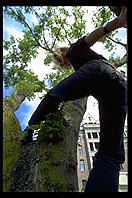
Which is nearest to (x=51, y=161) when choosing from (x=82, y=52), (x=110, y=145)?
(x=110, y=145)

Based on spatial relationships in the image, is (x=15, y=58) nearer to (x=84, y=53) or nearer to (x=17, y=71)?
(x=17, y=71)

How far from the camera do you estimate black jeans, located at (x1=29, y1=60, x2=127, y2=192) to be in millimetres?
1419

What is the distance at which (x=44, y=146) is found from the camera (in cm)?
171

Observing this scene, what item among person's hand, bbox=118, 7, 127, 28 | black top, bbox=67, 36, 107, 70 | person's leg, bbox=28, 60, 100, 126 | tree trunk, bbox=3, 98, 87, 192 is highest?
person's hand, bbox=118, 7, 127, 28

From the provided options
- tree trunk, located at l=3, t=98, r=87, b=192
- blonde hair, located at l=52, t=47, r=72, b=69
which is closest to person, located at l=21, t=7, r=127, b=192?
tree trunk, located at l=3, t=98, r=87, b=192

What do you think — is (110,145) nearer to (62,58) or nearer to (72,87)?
(72,87)

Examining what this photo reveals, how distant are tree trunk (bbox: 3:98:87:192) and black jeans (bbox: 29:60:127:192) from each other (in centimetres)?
25

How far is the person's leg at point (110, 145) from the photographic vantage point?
1.29 m

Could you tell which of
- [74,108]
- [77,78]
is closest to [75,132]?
[74,108]

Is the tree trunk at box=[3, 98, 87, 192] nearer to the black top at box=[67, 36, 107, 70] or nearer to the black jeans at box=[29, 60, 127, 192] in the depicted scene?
the black jeans at box=[29, 60, 127, 192]

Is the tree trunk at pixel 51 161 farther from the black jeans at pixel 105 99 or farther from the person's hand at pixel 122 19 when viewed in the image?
the person's hand at pixel 122 19

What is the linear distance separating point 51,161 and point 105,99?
68 cm

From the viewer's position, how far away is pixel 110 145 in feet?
4.79

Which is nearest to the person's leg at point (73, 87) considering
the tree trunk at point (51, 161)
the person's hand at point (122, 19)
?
the tree trunk at point (51, 161)
